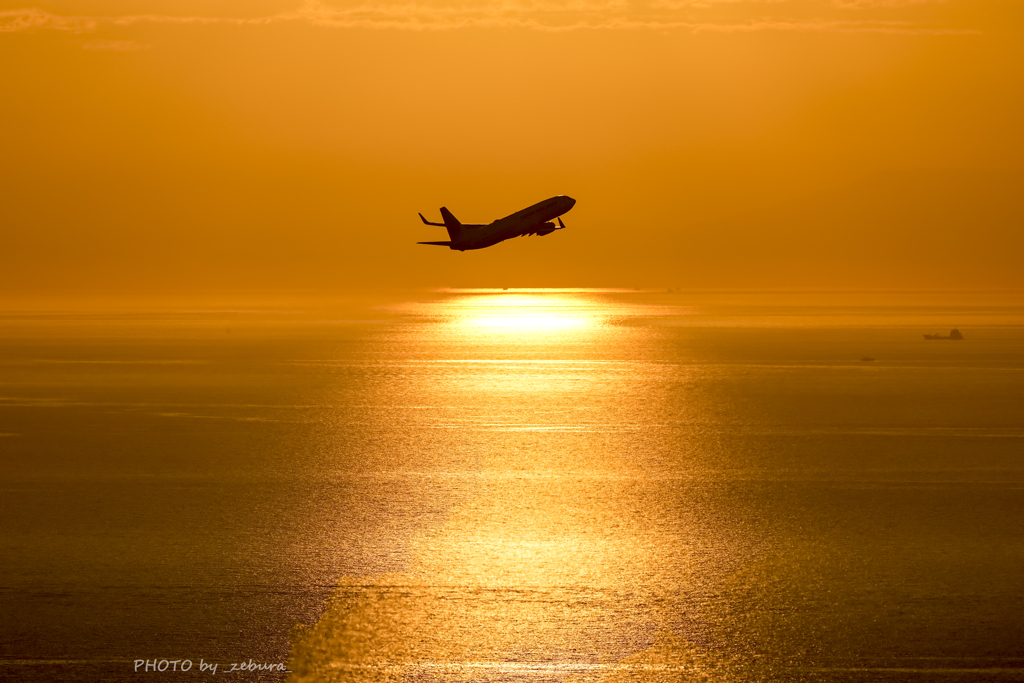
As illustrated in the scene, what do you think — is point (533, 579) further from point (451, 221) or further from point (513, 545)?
point (451, 221)

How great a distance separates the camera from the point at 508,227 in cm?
7262

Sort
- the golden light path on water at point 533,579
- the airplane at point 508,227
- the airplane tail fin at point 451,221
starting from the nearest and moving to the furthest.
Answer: the golden light path on water at point 533,579
the airplane at point 508,227
the airplane tail fin at point 451,221

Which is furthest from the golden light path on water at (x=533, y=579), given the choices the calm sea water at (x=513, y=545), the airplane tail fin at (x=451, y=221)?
the airplane tail fin at (x=451, y=221)

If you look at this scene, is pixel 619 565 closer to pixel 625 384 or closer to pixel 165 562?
pixel 165 562

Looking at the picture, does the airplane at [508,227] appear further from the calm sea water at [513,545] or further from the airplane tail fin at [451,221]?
the calm sea water at [513,545]

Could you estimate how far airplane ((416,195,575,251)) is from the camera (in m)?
63.2

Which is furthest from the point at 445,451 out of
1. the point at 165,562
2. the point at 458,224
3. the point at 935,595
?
the point at 935,595

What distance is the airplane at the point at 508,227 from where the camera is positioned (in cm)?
6318

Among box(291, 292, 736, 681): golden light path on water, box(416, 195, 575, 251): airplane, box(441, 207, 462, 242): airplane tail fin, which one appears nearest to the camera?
box(291, 292, 736, 681): golden light path on water

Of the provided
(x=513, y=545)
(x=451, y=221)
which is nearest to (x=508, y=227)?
(x=451, y=221)

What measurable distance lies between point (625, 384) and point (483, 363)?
1962 inches

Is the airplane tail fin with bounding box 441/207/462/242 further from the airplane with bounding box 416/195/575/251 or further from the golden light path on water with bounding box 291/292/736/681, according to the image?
the golden light path on water with bounding box 291/292/736/681

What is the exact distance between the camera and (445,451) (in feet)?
249

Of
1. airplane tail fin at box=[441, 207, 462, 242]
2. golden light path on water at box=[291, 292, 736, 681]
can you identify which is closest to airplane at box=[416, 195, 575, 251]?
airplane tail fin at box=[441, 207, 462, 242]
